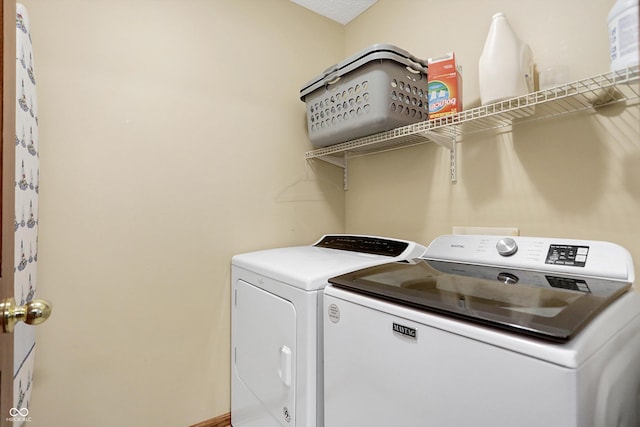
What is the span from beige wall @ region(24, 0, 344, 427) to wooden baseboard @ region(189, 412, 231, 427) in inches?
1.3

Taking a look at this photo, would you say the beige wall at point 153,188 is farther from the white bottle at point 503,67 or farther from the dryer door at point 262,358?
the white bottle at point 503,67

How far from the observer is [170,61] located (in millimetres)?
1623

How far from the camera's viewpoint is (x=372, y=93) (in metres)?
1.45

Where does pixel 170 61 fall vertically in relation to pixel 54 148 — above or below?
above

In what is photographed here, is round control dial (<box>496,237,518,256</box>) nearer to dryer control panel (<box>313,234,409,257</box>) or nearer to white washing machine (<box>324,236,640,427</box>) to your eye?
white washing machine (<box>324,236,640,427</box>)

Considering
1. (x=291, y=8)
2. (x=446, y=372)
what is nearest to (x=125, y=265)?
(x=446, y=372)

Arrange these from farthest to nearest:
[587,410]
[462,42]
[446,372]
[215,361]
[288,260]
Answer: [215,361]
[462,42]
[288,260]
[446,372]
[587,410]

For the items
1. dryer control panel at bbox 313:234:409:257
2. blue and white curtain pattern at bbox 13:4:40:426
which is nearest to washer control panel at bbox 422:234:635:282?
dryer control panel at bbox 313:234:409:257

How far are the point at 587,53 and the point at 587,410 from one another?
1285 mm

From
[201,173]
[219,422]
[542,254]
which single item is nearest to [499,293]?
[542,254]

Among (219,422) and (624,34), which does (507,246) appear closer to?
(624,34)

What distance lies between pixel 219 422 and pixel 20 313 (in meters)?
1.47

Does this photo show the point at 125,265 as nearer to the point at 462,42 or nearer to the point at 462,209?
the point at 462,209

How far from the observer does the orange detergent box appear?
1313 millimetres
